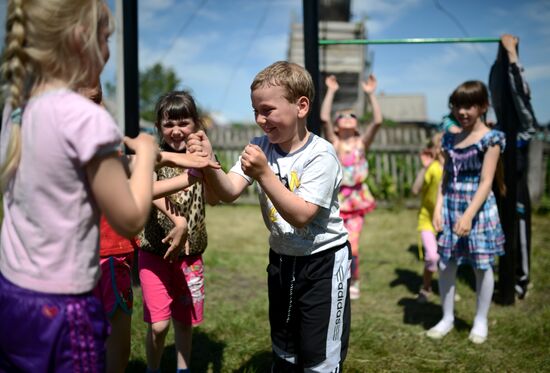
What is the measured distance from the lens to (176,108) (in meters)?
2.49

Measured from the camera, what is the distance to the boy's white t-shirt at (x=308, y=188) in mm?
1958

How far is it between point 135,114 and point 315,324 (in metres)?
2.35

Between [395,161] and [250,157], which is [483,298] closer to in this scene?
[250,157]

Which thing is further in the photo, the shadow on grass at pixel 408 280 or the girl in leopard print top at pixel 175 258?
the shadow on grass at pixel 408 280

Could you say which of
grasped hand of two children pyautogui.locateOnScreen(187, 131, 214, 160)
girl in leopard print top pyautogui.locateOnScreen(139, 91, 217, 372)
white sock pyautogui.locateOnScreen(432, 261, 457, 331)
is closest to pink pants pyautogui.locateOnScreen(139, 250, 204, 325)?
girl in leopard print top pyautogui.locateOnScreen(139, 91, 217, 372)

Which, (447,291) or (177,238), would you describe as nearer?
(177,238)

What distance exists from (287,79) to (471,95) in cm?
183

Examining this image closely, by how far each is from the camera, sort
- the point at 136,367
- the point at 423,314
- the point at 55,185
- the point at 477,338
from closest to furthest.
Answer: the point at 55,185, the point at 136,367, the point at 477,338, the point at 423,314

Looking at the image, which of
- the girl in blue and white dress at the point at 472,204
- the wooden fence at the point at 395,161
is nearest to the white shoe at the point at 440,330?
the girl in blue and white dress at the point at 472,204

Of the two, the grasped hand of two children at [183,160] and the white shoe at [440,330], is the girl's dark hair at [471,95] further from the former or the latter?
the grasped hand of two children at [183,160]

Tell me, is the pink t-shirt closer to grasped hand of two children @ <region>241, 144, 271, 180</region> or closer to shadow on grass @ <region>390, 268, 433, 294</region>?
grasped hand of two children @ <region>241, 144, 271, 180</region>

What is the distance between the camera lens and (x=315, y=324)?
82.6 inches

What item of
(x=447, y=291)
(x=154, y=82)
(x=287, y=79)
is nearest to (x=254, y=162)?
(x=287, y=79)

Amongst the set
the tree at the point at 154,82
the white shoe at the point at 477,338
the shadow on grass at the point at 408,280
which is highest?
the tree at the point at 154,82
